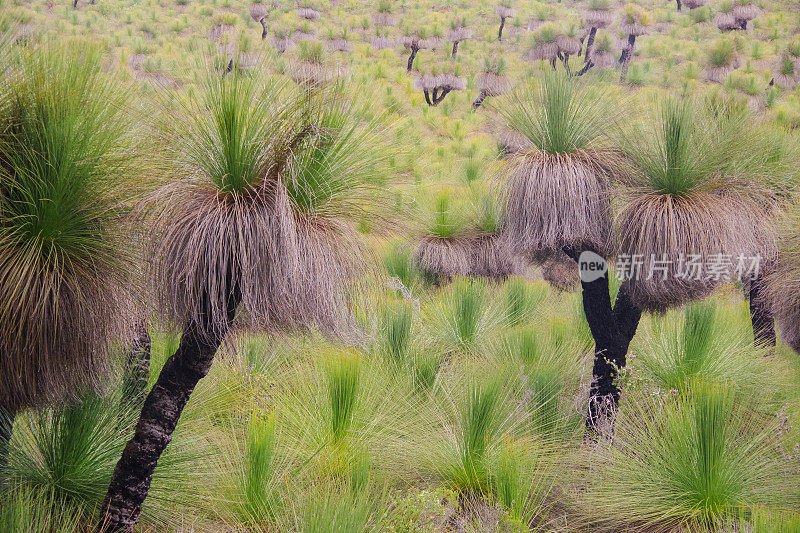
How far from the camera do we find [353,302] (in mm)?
3139

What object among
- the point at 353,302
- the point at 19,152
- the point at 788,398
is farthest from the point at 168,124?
the point at 788,398

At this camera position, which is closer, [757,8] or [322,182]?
[322,182]

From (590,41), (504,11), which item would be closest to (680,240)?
(590,41)

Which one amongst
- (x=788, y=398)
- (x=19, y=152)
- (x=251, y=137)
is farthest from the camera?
(x=788, y=398)

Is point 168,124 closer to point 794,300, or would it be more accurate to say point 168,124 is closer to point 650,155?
point 650,155

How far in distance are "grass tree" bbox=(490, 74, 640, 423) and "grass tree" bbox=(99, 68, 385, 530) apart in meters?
2.00

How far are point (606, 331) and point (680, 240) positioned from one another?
1441 millimetres

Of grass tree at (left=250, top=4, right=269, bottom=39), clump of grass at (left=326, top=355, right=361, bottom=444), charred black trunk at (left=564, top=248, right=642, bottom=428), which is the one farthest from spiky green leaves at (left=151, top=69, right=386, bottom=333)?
grass tree at (left=250, top=4, right=269, bottom=39)

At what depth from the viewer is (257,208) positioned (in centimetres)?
276

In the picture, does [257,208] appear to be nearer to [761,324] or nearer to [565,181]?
[565,181]

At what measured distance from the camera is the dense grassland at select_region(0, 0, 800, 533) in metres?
2.88

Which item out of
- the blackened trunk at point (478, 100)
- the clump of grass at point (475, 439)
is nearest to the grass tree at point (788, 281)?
the clump of grass at point (475, 439)

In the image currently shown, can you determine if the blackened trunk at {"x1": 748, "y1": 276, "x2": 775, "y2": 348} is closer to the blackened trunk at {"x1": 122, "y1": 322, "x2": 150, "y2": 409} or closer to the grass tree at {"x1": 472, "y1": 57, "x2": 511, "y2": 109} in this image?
the blackened trunk at {"x1": 122, "y1": 322, "x2": 150, "y2": 409}

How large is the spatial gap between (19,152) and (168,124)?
0.65 metres
